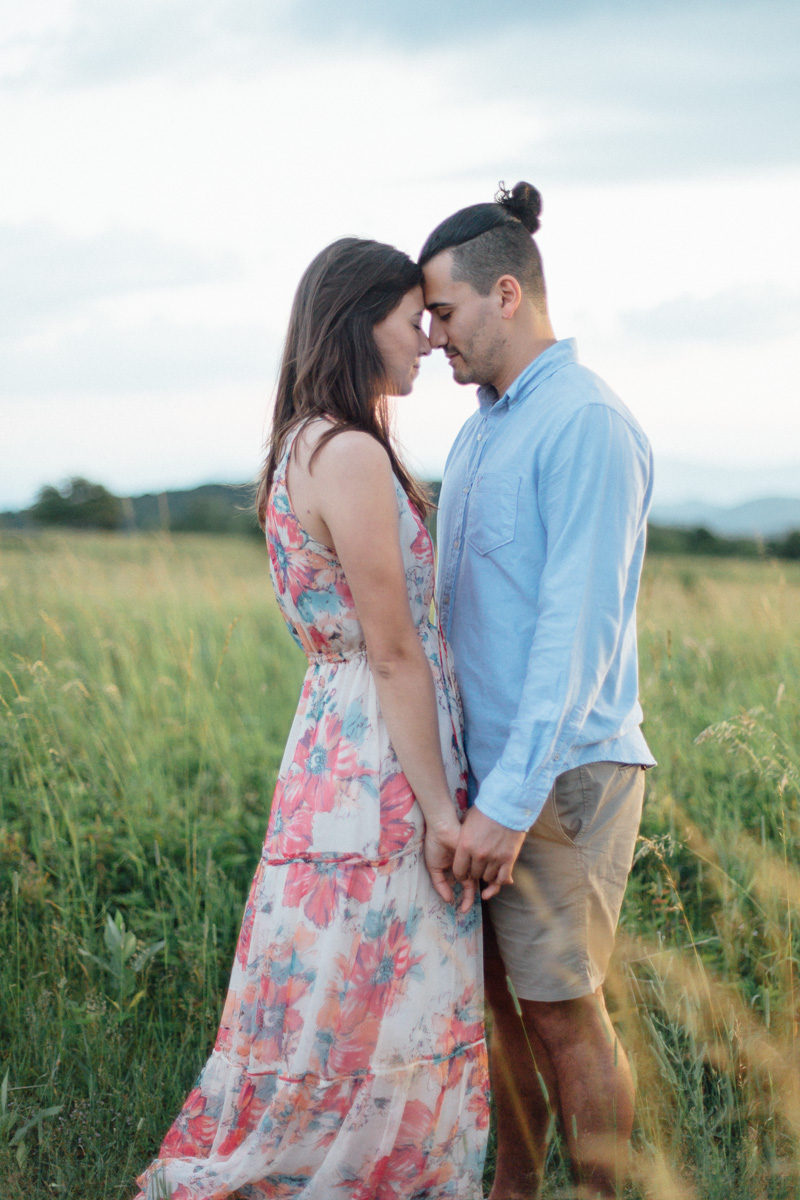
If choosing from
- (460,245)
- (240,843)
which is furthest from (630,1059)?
(460,245)

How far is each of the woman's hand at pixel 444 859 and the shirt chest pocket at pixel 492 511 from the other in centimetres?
61

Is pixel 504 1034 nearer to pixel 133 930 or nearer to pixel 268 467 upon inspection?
pixel 133 930

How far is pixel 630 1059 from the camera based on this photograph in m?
2.37

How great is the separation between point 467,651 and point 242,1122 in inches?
45.2

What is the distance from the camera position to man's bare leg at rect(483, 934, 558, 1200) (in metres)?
2.17

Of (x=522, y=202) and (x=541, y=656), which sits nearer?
(x=541, y=656)

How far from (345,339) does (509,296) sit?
45cm

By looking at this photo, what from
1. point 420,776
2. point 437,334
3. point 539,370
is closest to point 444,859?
point 420,776

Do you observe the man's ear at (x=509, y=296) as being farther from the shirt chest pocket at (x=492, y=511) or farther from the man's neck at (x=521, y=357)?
the shirt chest pocket at (x=492, y=511)

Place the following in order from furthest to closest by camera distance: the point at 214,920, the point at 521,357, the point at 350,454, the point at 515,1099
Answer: the point at 214,920 → the point at 515,1099 → the point at 521,357 → the point at 350,454

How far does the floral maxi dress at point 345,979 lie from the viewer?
180 centimetres

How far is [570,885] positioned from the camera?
190cm

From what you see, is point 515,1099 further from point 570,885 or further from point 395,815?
point 395,815

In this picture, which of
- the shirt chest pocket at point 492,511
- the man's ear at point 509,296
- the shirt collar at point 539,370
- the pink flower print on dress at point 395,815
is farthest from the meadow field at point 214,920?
Result: the man's ear at point 509,296
